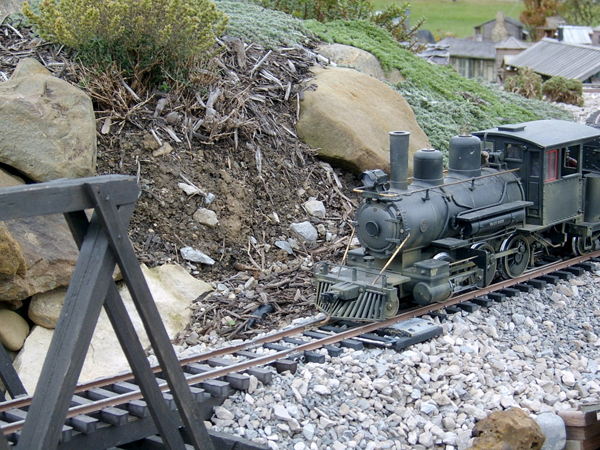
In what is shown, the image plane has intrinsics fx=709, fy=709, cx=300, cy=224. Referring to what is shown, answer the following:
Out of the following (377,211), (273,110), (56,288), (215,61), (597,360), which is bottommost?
(597,360)

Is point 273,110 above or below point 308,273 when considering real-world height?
above

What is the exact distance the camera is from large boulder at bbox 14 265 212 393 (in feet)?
31.2

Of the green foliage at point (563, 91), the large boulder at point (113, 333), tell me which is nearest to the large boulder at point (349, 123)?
the large boulder at point (113, 333)

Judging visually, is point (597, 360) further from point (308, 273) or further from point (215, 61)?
point (215, 61)

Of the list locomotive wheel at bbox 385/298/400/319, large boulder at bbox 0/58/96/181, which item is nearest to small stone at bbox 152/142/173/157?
large boulder at bbox 0/58/96/181

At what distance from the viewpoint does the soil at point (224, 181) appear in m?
11.3

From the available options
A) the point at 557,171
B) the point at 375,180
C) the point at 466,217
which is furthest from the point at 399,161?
the point at 557,171

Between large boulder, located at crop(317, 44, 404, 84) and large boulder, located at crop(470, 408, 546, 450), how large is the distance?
11507 mm

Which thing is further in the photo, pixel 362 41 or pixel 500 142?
pixel 362 41

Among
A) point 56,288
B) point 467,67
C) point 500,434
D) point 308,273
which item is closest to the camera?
point 500,434

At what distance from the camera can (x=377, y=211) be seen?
1026 centimetres

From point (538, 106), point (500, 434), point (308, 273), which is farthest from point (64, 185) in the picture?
point (538, 106)

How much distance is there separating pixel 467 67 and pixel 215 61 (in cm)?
4281

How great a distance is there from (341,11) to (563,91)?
10859 mm
